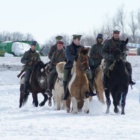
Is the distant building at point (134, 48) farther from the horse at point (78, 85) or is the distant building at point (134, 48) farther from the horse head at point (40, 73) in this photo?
the horse at point (78, 85)

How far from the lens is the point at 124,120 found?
476 inches

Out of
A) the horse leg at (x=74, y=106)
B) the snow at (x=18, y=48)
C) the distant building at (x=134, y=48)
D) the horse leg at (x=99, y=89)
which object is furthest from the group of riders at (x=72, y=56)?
the snow at (x=18, y=48)

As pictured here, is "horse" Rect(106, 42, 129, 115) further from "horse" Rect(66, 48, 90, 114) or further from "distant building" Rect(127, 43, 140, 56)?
"distant building" Rect(127, 43, 140, 56)

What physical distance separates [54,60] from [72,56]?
11.1 ft

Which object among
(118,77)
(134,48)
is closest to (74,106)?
(118,77)

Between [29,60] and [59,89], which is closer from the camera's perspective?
[59,89]

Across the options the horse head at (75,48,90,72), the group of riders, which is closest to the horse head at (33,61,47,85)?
the group of riders

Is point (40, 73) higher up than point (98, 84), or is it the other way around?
point (40, 73)

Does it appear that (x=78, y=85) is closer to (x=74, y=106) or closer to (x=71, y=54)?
(x=74, y=106)

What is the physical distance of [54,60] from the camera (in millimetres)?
17812

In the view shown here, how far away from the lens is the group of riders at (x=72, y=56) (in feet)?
48.2

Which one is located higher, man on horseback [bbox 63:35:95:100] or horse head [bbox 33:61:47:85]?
man on horseback [bbox 63:35:95:100]

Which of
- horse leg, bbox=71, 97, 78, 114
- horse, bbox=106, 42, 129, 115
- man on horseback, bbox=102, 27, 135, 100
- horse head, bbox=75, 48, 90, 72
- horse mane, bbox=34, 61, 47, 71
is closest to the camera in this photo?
horse head, bbox=75, 48, 90, 72

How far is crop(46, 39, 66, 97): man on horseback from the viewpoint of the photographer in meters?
17.4
